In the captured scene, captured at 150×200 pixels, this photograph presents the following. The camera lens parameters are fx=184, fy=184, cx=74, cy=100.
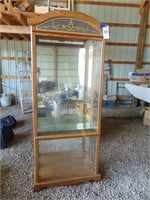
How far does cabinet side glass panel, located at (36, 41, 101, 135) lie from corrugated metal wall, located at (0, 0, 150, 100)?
12.7ft

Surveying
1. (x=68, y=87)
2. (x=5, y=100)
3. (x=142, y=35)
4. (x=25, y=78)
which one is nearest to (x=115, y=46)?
(x=142, y=35)

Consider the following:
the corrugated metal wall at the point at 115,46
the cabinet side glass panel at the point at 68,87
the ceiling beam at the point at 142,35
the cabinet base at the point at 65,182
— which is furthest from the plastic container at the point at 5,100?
the ceiling beam at the point at 142,35

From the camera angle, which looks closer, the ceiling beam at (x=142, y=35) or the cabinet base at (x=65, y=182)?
the cabinet base at (x=65, y=182)

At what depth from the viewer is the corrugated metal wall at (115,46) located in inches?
213

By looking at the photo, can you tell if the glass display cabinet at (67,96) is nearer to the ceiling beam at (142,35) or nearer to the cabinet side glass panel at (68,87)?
the cabinet side glass panel at (68,87)

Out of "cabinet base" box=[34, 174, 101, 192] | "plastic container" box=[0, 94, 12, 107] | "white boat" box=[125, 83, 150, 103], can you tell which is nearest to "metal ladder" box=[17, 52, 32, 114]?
"plastic container" box=[0, 94, 12, 107]

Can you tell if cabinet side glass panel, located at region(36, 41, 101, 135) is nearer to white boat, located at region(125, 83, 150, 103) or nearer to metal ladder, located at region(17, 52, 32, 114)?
white boat, located at region(125, 83, 150, 103)

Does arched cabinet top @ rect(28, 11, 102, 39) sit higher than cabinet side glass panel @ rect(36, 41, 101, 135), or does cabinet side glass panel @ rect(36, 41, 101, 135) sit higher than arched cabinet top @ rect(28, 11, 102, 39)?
arched cabinet top @ rect(28, 11, 102, 39)

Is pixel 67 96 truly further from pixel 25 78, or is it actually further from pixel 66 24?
pixel 25 78

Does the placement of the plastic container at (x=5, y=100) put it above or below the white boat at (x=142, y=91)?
below

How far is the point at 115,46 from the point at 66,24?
448cm

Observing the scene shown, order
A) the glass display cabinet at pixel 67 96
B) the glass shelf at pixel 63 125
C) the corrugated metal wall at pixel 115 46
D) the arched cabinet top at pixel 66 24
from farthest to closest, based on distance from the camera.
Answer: the corrugated metal wall at pixel 115 46 → the glass shelf at pixel 63 125 → the glass display cabinet at pixel 67 96 → the arched cabinet top at pixel 66 24

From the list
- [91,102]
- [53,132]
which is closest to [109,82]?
[91,102]

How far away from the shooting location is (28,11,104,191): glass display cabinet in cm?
159
